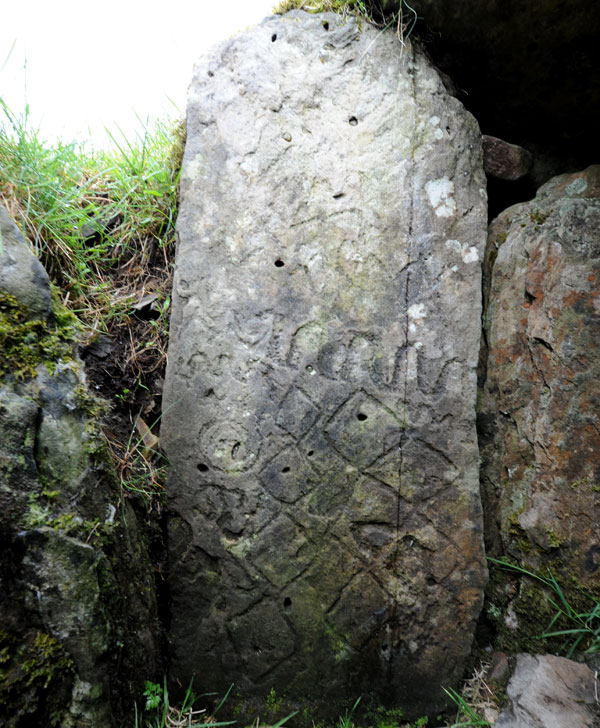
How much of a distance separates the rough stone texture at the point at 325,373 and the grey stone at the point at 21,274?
49cm

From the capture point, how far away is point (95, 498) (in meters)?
1.44

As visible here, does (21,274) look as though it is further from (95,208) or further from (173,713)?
(173,713)

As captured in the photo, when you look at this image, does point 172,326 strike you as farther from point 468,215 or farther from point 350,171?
point 468,215

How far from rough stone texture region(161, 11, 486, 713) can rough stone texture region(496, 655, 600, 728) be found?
0.68ft

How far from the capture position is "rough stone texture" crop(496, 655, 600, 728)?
1483 mm

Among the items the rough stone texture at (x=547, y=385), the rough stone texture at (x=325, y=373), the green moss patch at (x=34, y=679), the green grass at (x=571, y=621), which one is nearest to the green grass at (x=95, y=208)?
the rough stone texture at (x=325, y=373)

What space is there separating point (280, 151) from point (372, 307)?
0.73 meters

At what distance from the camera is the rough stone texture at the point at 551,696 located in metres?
1.48

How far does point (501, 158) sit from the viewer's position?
2121 mm

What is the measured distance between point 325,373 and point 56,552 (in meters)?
1.03

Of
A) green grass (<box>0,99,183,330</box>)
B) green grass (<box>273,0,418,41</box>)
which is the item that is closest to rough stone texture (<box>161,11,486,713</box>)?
green grass (<box>273,0,418,41</box>)

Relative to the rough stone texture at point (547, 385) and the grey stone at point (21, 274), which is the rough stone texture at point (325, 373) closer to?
the rough stone texture at point (547, 385)

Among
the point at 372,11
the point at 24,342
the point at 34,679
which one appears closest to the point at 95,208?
the point at 24,342

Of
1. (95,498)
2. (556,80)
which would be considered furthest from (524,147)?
(95,498)
